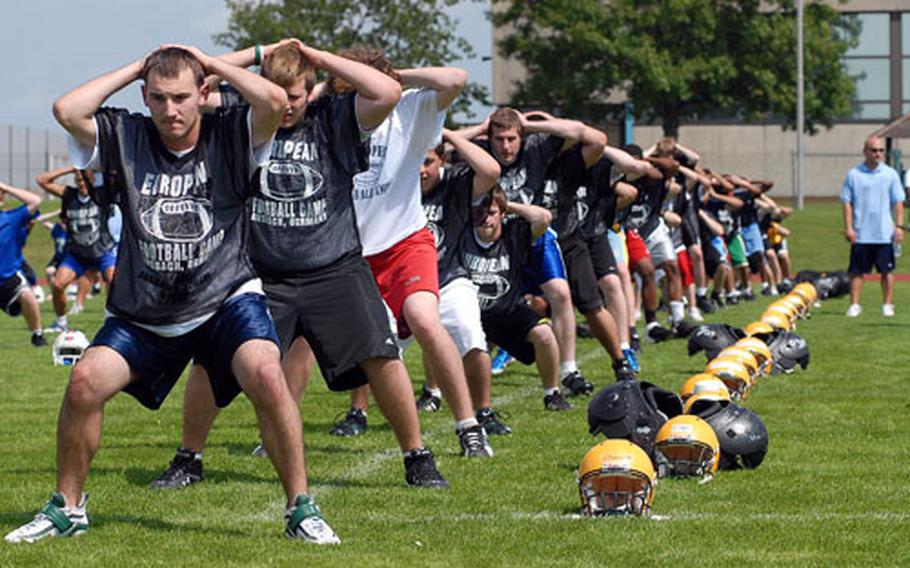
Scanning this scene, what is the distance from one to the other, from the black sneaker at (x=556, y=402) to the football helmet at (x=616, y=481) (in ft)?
14.2

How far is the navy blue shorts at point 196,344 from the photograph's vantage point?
6641 millimetres

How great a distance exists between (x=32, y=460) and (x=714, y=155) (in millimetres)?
63732

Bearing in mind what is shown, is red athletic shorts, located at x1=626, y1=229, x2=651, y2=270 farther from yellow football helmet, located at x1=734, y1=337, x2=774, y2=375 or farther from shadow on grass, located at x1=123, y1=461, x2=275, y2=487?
shadow on grass, located at x1=123, y1=461, x2=275, y2=487

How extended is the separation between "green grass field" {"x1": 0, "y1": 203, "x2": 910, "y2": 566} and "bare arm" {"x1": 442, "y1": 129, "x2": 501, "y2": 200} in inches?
57.4

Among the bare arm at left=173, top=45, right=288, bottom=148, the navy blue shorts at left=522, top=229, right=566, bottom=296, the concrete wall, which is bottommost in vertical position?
the navy blue shorts at left=522, top=229, right=566, bottom=296

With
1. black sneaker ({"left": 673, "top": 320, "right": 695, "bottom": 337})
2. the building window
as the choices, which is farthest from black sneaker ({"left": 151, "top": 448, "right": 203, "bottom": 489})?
the building window

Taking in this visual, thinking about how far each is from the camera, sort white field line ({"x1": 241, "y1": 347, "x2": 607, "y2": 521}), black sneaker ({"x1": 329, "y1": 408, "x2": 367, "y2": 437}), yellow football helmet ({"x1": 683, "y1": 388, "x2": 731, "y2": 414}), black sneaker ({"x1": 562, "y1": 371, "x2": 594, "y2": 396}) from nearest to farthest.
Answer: white field line ({"x1": 241, "y1": 347, "x2": 607, "y2": 521})
yellow football helmet ({"x1": 683, "y1": 388, "x2": 731, "y2": 414})
black sneaker ({"x1": 329, "y1": 408, "x2": 367, "y2": 437})
black sneaker ({"x1": 562, "y1": 371, "x2": 594, "y2": 396})

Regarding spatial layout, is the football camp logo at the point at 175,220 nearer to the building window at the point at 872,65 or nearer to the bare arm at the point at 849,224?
the bare arm at the point at 849,224

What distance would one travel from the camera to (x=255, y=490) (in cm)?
805

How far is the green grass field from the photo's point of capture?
21.0 ft

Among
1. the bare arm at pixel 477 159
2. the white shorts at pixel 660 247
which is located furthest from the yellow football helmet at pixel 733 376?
the white shorts at pixel 660 247


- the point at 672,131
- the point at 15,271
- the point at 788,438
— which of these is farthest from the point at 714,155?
the point at 788,438

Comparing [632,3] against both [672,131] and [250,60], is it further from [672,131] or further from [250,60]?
[250,60]

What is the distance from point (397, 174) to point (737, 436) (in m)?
2.05
